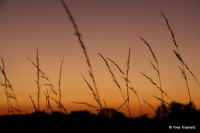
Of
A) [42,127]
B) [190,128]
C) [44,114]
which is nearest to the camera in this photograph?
[190,128]

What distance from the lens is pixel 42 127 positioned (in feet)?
9.90

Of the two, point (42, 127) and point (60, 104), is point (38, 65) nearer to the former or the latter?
point (60, 104)

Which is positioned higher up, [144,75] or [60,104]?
[144,75]

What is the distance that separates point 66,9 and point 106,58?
2.78 ft

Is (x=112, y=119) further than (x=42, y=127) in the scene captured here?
Yes

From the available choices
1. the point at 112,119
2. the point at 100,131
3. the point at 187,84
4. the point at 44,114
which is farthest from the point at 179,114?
the point at 44,114

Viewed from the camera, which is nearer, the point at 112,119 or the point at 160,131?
the point at 160,131

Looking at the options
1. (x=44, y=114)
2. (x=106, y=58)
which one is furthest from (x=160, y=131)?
(x=44, y=114)

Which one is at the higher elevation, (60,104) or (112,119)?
(60,104)

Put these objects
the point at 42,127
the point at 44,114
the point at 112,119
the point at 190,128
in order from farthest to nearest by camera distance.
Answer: the point at 44,114
the point at 112,119
the point at 42,127
the point at 190,128

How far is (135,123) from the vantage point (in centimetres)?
314

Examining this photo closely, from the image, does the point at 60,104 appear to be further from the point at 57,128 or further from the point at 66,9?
the point at 66,9

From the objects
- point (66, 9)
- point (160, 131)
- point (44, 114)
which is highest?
point (66, 9)

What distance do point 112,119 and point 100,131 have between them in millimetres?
262
